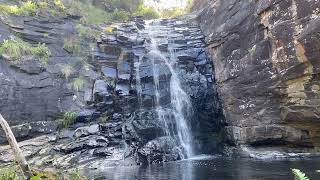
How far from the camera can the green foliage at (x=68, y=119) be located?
1862 cm

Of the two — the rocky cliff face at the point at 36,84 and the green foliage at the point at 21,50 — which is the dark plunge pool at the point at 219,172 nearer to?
the rocky cliff face at the point at 36,84

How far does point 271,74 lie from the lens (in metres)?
17.7

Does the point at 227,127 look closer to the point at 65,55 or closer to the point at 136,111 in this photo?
the point at 136,111

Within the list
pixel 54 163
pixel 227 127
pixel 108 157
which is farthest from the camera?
pixel 227 127

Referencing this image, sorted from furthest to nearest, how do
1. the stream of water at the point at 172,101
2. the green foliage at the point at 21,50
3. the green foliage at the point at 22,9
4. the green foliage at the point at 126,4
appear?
1. the green foliage at the point at 126,4
2. the green foliage at the point at 22,9
3. the stream of water at the point at 172,101
4. the green foliage at the point at 21,50

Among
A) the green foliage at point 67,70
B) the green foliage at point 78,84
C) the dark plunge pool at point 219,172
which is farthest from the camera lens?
the green foliage at point 67,70

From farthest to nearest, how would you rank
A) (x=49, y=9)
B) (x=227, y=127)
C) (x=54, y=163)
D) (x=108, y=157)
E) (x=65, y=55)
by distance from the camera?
(x=49, y=9) < (x=65, y=55) < (x=227, y=127) < (x=108, y=157) < (x=54, y=163)

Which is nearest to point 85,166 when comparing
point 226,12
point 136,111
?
point 136,111

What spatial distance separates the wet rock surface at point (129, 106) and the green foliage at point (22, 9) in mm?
4560

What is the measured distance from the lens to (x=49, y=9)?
2441 cm

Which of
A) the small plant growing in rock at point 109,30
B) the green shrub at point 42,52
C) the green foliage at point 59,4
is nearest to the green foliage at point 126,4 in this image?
the green foliage at point 59,4

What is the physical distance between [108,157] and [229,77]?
806 cm

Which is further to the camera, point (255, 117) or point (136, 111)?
point (136, 111)

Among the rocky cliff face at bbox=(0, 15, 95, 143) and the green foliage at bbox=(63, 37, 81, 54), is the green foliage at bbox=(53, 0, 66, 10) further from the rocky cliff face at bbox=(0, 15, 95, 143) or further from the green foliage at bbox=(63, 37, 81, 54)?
the green foliage at bbox=(63, 37, 81, 54)
